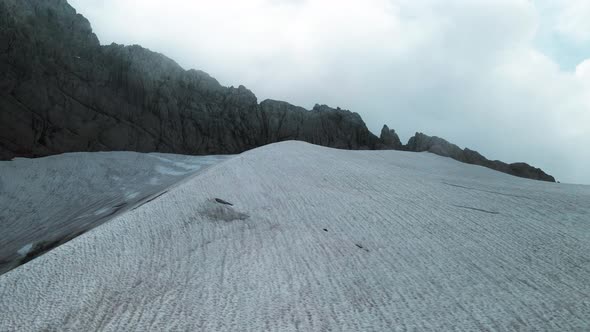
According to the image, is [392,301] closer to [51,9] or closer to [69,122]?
[69,122]

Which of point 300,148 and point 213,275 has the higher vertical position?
point 300,148

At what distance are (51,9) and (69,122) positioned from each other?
3165 millimetres

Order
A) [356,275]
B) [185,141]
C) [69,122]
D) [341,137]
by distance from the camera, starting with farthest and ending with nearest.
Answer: [341,137] < [185,141] < [69,122] < [356,275]

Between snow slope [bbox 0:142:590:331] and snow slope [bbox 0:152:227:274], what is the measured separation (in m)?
1.96

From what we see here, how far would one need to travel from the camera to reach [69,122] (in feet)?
33.0

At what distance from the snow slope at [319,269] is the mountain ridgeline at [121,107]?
9.45 m

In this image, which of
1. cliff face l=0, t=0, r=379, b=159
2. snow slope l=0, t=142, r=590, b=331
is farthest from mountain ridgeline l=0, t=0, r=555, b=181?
snow slope l=0, t=142, r=590, b=331

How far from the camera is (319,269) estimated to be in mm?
1309

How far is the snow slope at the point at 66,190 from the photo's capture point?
3.75 metres

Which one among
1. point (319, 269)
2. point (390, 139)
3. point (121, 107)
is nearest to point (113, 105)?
point (121, 107)

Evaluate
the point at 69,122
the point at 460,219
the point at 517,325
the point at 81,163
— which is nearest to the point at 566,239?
the point at 460,219

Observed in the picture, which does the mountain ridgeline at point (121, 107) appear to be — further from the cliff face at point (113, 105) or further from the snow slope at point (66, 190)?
the snow slope at point (66, 190)

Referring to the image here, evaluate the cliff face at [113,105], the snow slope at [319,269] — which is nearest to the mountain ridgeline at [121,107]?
the cliff face at [113,105]

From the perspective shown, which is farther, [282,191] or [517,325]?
[282,191]
